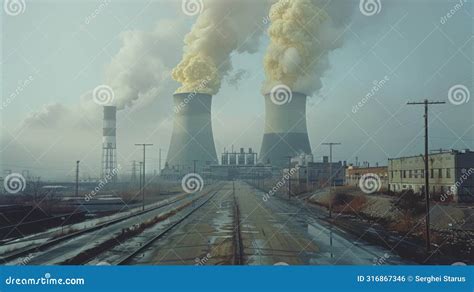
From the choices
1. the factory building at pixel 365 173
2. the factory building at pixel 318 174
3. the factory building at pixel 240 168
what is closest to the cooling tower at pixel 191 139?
the factory building at pixel 240 168

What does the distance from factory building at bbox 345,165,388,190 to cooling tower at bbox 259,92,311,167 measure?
861 centimetres

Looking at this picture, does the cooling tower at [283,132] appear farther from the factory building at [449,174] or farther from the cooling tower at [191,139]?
the factory building at [449,174]

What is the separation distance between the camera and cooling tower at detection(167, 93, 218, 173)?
28.5 meters

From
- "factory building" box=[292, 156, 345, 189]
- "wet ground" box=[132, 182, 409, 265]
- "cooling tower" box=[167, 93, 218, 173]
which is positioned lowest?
"wet ground" box=[132, 182, 409, 265]

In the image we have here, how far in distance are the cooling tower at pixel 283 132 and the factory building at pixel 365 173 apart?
8.61 metres

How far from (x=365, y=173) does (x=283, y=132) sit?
15658mm

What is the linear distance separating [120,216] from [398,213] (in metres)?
14.4

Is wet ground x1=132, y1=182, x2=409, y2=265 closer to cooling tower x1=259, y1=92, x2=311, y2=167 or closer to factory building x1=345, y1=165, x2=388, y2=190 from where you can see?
cooling tower x1=259, y1=92, x2=311, y2=167

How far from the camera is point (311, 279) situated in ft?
27.7

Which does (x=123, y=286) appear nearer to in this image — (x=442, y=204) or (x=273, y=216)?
(x=273, y=216)

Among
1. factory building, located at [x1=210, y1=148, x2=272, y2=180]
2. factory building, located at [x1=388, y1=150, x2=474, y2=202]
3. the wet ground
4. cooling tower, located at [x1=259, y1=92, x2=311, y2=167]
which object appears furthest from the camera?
factory building, located at [x1=210, y1=148, x2=272, y2=180]

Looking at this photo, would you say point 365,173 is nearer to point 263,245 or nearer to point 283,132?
point 283,132

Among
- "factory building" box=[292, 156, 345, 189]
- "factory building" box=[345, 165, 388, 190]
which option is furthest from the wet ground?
"factory building" box=[292, 156, 345, 189]

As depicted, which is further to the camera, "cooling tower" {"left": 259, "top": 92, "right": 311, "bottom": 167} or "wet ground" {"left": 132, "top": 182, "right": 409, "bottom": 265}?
"cooling tower" {"left": 259, "top": 92, "right": 311, "bottom": 167}
